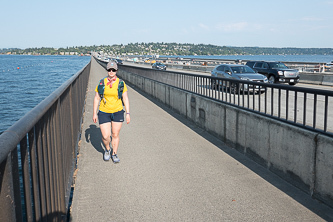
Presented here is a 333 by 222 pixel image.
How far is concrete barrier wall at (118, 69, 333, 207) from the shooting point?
205 inches

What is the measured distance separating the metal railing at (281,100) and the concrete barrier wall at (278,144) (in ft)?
0.57

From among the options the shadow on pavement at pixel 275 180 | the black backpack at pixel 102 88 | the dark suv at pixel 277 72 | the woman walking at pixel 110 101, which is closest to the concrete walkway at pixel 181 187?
the shadow on pavement at pixel 275 180

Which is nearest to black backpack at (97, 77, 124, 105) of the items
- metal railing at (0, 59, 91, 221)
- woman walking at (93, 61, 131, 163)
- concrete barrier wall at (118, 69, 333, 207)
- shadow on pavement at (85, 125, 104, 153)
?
woman walking at (93, 61, 131, 163)

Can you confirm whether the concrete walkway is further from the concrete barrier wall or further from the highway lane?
the highway lane

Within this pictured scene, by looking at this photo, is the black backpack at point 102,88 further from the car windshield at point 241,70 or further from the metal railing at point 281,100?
the car windshield at point 241,70

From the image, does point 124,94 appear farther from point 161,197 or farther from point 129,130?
point 129,130

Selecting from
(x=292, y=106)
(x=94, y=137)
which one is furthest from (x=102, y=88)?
(x=292, y=106)

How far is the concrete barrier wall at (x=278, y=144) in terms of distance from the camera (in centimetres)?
521

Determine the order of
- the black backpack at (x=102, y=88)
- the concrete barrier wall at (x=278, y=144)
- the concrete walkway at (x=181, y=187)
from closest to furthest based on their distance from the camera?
the concrete walkway at (x=181, y=187) < the concrete barrier wall at (x=278, y=144) < the black backpack at (x=102, y=88)

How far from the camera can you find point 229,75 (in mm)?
21797

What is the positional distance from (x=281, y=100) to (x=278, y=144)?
3.68ft

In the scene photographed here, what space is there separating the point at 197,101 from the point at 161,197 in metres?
6.43

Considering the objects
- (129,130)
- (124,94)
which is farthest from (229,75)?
(124,94)

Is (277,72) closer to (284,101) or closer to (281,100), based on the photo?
(281,100)
